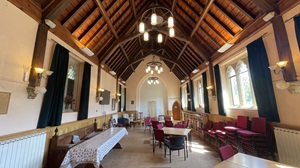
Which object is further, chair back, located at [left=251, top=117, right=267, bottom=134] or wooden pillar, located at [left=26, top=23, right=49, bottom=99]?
chair back, located at [left=251, top=117, right=267, bottom=134]

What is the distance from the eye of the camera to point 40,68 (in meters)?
2.56

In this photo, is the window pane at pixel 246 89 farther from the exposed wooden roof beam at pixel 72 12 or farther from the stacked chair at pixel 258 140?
the exposed wooden roof beam at pixel 72 12

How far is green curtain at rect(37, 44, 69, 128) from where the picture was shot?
8.93 ft

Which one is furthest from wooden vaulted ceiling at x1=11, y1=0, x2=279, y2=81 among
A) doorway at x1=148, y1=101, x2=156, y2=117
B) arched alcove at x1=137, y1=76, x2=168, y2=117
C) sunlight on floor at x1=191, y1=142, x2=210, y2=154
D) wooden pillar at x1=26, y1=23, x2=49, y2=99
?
doorway at x1=148, y1=101, x2=156, y2=117

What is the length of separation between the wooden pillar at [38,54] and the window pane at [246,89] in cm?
542

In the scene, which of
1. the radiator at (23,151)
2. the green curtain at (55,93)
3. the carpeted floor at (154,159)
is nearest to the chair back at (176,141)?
the carpeted floor at (154,159)

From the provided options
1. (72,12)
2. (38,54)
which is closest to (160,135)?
(38,54)

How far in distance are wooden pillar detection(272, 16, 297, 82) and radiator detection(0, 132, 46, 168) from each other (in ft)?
16.5

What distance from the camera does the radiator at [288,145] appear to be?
7.45 feet

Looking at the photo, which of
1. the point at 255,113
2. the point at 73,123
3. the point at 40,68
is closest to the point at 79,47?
the point at 40,68

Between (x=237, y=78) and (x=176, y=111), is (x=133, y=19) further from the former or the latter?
(x=176, y=111)

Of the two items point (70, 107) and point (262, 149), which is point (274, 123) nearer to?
point (262, 149)

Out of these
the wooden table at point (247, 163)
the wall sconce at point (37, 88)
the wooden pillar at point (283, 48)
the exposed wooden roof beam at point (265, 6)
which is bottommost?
the wooden table at point (247, 163)

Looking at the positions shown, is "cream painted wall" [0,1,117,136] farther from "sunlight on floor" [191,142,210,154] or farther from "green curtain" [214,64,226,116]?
"green curtain" [214,64,226,116]
